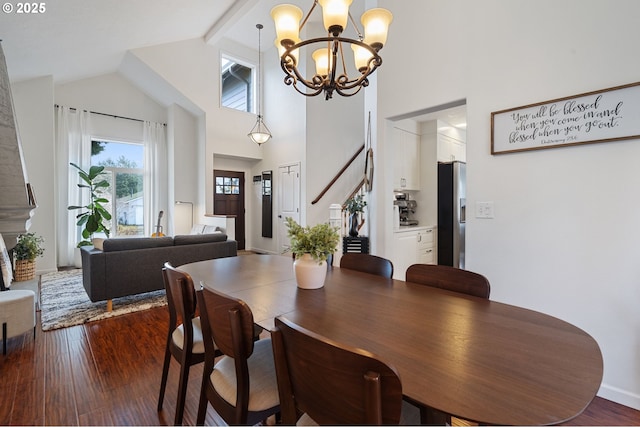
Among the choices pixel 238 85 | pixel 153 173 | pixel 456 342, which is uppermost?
pixel 238 85

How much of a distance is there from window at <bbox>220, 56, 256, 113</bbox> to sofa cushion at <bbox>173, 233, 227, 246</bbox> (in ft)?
13.1

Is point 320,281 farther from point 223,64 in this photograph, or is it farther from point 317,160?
point 223,64

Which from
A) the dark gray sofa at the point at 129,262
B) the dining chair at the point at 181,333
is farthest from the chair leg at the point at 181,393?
the dark gray sofa at the point at 129,262

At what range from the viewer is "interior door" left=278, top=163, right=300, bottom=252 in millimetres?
6254

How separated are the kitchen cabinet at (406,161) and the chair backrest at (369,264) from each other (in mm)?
2841

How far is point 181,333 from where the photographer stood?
1694mm

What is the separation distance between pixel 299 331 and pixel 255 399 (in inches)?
23.0

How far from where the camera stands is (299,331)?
0.75 meters

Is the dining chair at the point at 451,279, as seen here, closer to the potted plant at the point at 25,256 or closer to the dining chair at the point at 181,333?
the dining chair at the point at 181,333

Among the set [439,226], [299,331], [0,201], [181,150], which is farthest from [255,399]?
[181,150]

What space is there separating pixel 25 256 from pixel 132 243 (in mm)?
2519

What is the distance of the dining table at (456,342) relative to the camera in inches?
26.1

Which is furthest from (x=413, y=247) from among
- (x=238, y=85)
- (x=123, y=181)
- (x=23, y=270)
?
(x=123, y=181)

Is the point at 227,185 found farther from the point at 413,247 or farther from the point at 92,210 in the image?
the point at 413,247
